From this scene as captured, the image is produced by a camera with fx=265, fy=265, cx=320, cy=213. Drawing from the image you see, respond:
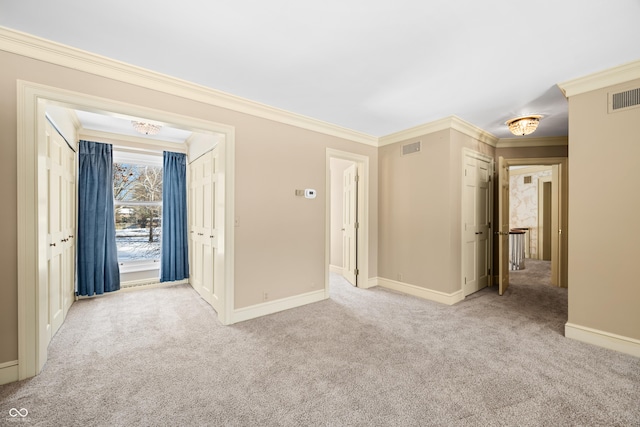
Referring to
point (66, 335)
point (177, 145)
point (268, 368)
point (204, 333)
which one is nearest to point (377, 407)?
point (268, 368)

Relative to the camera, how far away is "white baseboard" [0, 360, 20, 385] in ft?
6.63

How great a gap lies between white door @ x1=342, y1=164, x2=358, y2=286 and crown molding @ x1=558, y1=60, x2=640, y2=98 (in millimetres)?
2830

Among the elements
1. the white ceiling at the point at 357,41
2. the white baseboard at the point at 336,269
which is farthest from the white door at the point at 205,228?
the white baseboard at the point at 336,269

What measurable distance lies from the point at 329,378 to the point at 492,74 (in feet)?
10.4

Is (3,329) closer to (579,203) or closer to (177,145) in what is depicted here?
(177,145)

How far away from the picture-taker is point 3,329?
203cm

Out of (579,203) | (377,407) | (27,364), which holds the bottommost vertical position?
(377,407)

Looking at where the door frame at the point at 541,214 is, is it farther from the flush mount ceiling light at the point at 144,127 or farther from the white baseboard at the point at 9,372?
the white baseboard at the point at 9,372

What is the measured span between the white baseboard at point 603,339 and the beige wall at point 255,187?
2911 millimetres

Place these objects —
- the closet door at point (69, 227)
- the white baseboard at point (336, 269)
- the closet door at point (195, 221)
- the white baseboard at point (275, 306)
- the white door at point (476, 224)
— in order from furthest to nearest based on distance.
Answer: the white baseboard at point (336, 269), the closet door at point (195, 221), the white door at point (476, 224), the closet door at point (69, 227), the white baseboard at point (275, 306)

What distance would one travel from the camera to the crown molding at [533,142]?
183 inches

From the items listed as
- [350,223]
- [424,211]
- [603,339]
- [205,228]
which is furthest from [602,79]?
[205,228]

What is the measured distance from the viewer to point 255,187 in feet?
11.1

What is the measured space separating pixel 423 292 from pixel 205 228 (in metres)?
3.50
